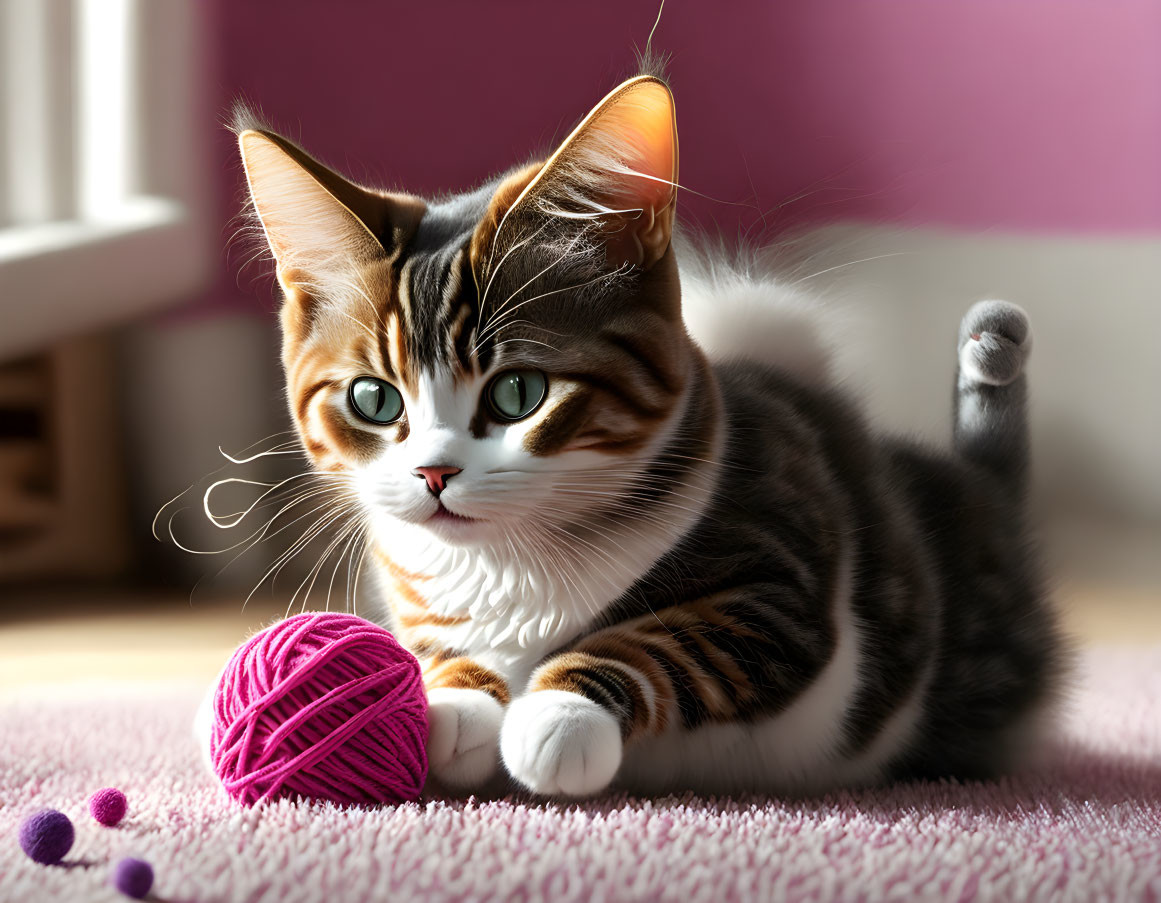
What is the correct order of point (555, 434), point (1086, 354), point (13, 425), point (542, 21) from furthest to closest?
point (1086, 354)
point (542, 21)
point (13, 425)
point (555, 434)

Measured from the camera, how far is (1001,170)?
2.27 m

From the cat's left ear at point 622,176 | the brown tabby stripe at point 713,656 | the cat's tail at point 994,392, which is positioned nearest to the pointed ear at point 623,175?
the cat's left ear at point 622,176

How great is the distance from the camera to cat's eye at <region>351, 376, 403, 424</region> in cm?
81

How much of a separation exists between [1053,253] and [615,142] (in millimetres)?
1737

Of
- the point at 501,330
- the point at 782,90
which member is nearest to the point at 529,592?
the point at 501,330

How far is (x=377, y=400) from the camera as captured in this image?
81 cm

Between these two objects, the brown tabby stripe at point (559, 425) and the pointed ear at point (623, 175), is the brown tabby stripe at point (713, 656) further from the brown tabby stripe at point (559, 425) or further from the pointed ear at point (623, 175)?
the pointed ear at point (623, 175)

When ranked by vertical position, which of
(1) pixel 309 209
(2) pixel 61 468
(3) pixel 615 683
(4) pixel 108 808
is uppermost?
(1) pixel 309 209

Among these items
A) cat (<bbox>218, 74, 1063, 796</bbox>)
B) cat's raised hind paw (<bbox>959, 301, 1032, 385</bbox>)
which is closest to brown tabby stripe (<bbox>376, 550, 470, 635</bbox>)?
cat (<bbox>218, 74, 1063, 796</bbox>)

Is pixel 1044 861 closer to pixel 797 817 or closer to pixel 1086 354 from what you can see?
pixel 797 817

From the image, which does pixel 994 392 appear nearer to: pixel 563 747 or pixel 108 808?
pixel 563 747

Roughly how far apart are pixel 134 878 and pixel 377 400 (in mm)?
345

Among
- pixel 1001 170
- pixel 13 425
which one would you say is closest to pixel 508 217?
pixel 13 425

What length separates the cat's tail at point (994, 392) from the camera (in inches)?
40.1
